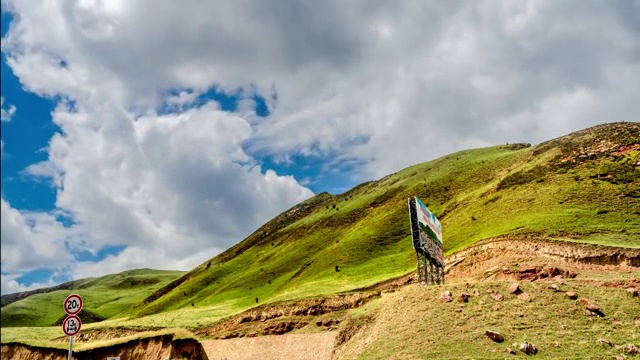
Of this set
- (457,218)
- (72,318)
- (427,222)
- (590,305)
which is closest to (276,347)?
(427,222)

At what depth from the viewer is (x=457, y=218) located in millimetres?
75000

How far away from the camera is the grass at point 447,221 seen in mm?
54188

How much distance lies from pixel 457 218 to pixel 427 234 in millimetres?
32216

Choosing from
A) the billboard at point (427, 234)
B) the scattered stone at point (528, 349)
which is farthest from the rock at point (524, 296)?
the billboard at point (427, 234)

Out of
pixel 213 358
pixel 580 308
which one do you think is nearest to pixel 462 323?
pixel 580 308

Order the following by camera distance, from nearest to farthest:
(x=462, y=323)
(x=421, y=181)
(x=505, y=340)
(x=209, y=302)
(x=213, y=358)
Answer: (x=505, y=340), (x=462, y=323), (x=213, y=358), (x=209, y=302), (x=421, y=181)

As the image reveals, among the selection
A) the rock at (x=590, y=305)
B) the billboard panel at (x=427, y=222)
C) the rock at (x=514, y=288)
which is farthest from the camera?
the billboard panel at (x=427, y=222)

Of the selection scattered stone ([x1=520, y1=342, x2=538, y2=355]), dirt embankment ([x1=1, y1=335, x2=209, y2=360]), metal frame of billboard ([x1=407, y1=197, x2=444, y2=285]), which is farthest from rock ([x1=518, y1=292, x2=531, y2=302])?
dirt embankment ([x1=1, y1=335, x2=209, y2=360])

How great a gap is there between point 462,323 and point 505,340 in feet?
10.2

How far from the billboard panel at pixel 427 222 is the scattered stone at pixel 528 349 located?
668 inches

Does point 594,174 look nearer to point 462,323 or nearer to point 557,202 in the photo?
point 557,202

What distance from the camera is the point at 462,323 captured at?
30.9 metres

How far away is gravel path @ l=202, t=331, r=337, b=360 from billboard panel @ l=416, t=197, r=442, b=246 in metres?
13.4

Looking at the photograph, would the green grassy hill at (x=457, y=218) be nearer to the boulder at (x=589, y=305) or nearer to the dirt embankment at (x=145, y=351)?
the boulder at (x=589, y=305)
